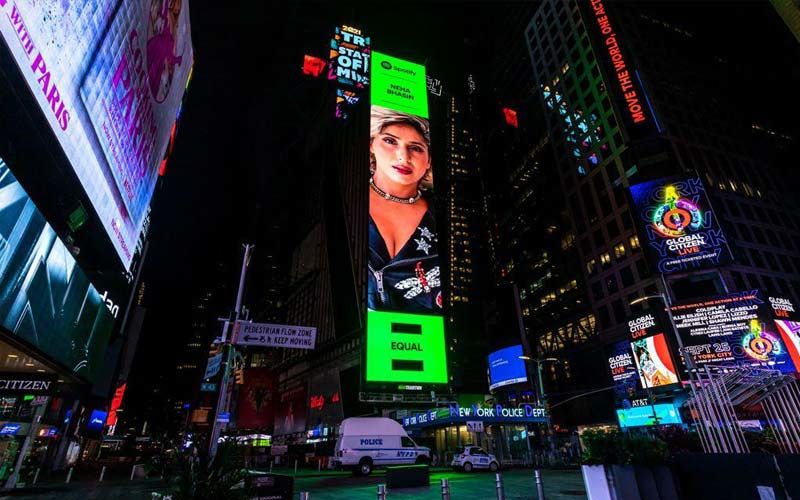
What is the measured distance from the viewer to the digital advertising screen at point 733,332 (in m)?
35.4

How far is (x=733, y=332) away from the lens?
37469 millimetres

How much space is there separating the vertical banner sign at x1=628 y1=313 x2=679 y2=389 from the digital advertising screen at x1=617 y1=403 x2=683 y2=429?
2.36 m

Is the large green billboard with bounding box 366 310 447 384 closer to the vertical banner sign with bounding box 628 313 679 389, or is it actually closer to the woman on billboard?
the woman on billboard

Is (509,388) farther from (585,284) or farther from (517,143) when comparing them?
(517,143)

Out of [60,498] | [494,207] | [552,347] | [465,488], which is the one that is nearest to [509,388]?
[552,347]

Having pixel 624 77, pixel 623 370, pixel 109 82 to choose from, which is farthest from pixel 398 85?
pixel 623 370

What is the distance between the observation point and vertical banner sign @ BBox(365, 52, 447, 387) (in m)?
31.2

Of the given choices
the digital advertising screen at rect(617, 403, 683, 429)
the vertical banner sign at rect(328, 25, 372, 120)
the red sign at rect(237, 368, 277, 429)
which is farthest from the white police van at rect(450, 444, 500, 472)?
the vertical banner sign at rect(328, 25, 372, 120)

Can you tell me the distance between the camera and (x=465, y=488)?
15320 millimetres

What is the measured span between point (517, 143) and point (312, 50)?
207 ft

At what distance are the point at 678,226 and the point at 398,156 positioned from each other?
Result: 104ft

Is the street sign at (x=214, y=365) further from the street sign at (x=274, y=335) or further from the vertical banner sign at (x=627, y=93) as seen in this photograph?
the vertical banner sign at (x=627, y=93)

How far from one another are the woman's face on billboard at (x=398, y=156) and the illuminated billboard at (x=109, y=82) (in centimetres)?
Answer: 1951

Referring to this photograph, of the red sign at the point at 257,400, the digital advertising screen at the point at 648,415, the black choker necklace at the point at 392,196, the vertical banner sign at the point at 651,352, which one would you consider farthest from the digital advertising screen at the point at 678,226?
the red sign at the point at 257,400
